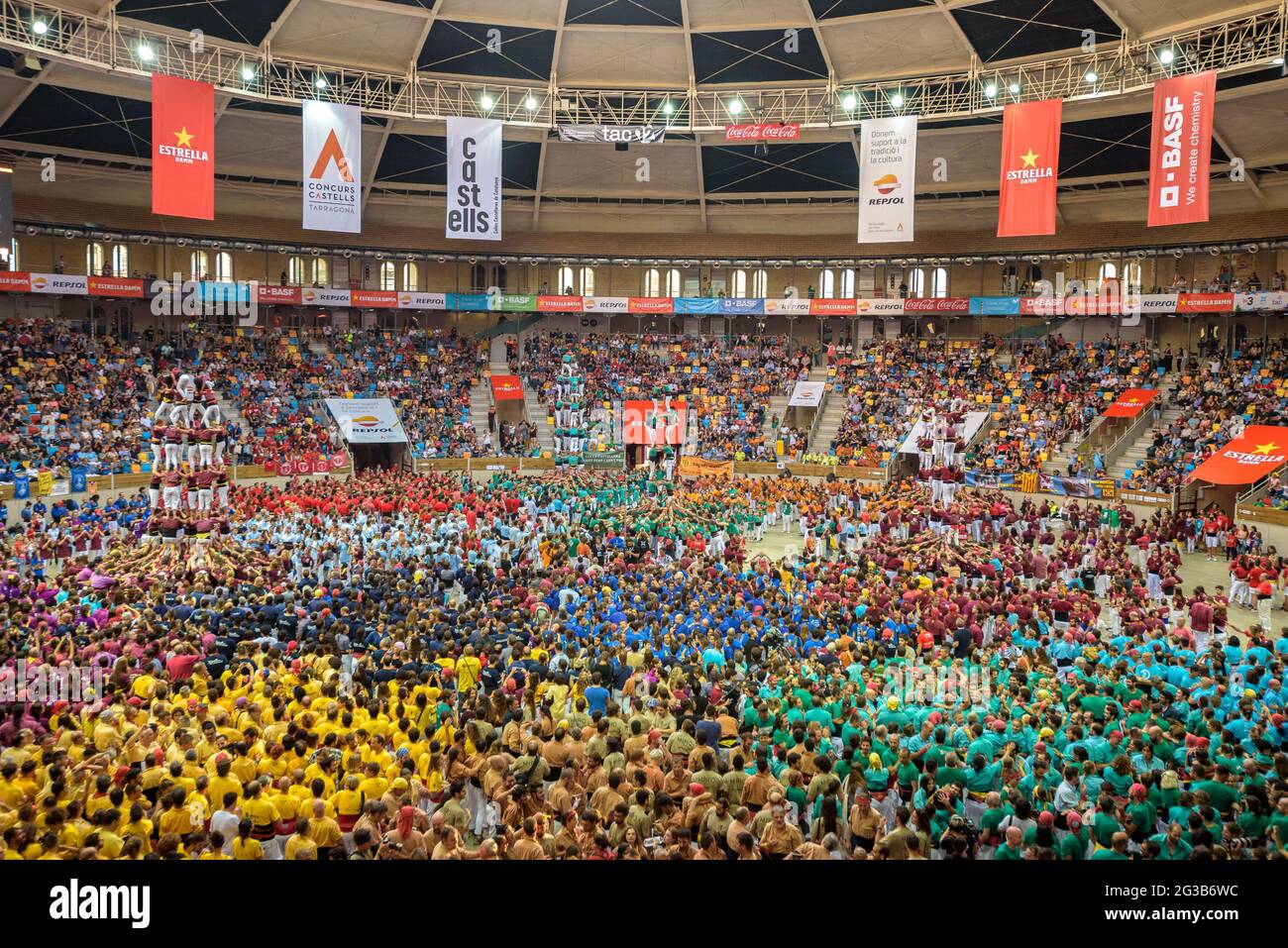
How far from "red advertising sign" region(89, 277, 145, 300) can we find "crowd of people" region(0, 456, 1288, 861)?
29.5 meters

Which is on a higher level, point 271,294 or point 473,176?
point 473,176

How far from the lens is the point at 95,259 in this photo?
4956cm

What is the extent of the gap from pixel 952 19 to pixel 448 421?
30151 millimetres

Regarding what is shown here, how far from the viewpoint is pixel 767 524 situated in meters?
34.8

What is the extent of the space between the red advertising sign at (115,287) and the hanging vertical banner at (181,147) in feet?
66.0

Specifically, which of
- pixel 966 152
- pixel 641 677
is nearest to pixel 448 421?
pixel 966 152

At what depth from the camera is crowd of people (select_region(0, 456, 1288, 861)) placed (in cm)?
851

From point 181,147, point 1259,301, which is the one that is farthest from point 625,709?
point 1259,301

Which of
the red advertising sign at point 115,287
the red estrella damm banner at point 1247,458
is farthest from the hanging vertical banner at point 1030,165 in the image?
the red advertising sign at point 115,287

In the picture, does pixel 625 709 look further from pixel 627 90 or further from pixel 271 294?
pixel 271 294

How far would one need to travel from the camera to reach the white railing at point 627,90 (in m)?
32.8

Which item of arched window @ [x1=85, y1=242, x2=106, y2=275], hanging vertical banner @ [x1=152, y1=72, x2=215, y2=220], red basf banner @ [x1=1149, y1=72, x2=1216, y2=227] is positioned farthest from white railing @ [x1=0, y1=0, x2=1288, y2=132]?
arched window @ [x1=85, y1=242, x2=106, y2=275]

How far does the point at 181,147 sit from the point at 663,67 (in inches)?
840

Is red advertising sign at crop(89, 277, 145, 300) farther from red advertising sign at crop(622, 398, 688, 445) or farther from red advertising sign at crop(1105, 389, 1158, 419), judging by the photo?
red advertising sign at crop(1105, 389, 1158, 419)
